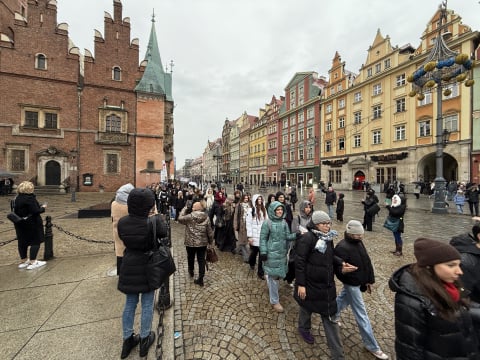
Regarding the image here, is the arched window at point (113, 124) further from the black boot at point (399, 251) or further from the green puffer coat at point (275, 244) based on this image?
the black boot at point (399, 251)

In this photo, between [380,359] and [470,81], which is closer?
[380,359]

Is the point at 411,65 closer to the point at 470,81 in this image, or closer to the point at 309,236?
the point at 470,81

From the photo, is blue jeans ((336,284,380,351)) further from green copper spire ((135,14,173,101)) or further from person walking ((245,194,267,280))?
green copper spire ((135,14,173,101))

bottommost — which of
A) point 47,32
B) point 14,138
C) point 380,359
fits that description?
point 380,359

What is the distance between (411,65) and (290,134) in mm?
19282

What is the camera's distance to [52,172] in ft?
69.1

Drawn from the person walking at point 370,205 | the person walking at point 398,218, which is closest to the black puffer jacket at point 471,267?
the person walking at point 398,218

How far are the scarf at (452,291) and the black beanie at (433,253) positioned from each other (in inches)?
8.9

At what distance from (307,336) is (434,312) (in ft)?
5.37

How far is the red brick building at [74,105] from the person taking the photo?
19.9 metres

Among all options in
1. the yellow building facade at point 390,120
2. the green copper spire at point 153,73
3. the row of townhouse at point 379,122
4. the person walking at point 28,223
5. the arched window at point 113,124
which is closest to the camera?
the person walking at point 28,223

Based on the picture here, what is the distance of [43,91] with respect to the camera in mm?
20719

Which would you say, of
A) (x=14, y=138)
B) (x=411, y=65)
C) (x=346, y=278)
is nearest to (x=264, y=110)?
(x=411, y=65)

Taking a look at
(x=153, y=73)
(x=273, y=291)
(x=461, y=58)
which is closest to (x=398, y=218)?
(x=273, y=291)
